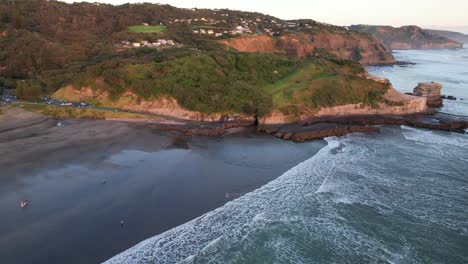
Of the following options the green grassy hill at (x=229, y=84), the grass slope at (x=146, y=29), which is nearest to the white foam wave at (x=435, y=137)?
the green grassy hill at (x=229, y=84)

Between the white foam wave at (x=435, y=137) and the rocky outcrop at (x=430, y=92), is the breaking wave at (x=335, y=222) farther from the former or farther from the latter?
the rocky outcrop at (x=430, y=92)

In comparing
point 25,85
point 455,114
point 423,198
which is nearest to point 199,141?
point 423,198

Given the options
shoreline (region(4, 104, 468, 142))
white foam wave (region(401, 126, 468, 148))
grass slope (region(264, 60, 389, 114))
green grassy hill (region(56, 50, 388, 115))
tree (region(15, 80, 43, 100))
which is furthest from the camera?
tree (region(15, 80, 43, 100))

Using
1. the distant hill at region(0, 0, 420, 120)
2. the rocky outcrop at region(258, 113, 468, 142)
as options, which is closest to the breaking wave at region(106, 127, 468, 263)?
the rocky outcrop at region(258, 113, 468, 142)

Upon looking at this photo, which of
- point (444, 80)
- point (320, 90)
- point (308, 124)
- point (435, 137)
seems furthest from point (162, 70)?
point (444, 80)

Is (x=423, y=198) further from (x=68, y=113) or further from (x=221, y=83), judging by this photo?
(x=68, y=113)

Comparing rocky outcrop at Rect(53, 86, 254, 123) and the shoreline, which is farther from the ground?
rocky outcrop at Rect(53, 86, 254, 123)

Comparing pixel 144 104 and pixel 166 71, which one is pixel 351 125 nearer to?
pixel 166 71

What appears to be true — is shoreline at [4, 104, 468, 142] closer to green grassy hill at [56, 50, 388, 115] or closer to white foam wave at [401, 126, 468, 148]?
white foam wave at [401, 126, 468, 148]
